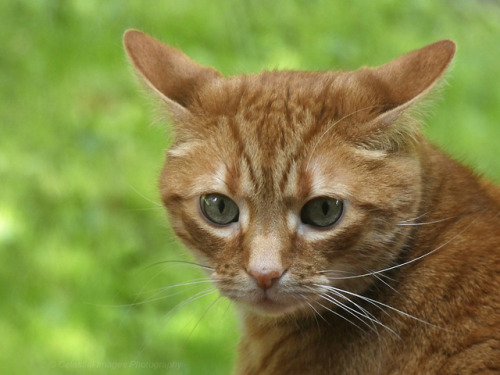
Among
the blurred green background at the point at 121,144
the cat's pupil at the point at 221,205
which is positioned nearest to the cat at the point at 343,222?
the cat's pupil at the point at 221,205

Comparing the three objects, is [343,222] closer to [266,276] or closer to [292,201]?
[292,201]

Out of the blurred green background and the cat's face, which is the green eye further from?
the blurred green background

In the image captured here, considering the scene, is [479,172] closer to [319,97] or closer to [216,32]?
[319,97]

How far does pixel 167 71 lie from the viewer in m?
3.26

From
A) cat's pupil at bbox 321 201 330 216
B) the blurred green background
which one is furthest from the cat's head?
the blurred green background

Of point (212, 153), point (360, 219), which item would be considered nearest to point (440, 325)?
point (360, 219)

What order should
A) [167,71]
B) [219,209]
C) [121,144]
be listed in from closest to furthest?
[219,209], [167,71], [121,144]

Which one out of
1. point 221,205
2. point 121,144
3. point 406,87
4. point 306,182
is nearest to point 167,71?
point 221,205

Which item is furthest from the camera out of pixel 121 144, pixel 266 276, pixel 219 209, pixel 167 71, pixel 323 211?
pixel 121 144

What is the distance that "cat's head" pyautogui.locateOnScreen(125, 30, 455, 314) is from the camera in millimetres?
2822

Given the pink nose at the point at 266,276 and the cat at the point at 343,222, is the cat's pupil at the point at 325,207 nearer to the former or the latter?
the cat at the point at 343,222

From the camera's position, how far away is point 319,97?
3002mm

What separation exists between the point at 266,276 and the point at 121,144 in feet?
9.53

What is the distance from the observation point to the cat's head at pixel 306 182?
2822 millimetres
